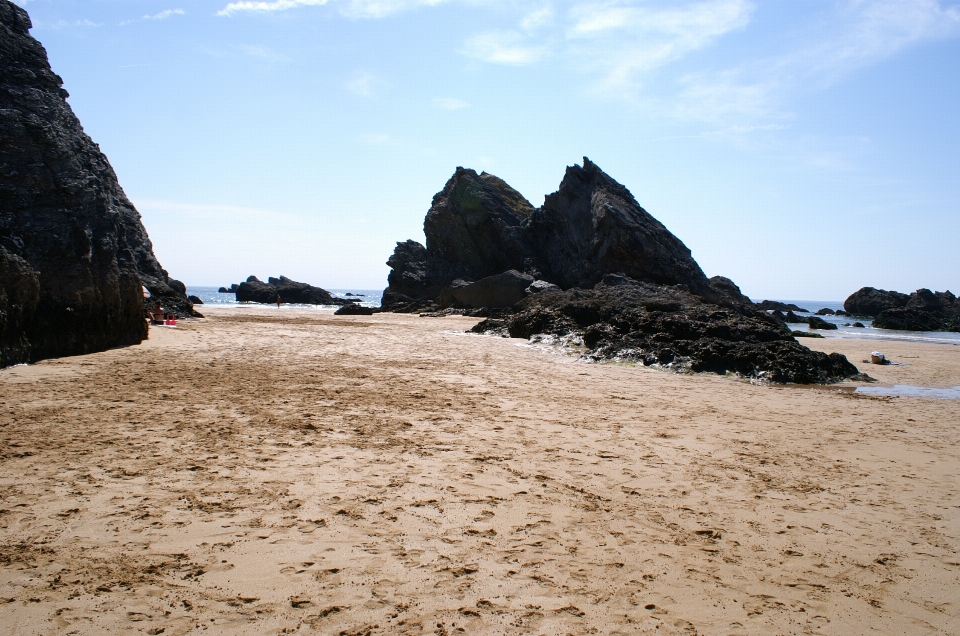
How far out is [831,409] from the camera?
26.3 ft

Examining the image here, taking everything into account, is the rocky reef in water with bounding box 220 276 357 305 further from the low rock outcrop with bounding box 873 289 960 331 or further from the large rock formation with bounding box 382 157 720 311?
the low rock outcrop with bounding box 873 289 960 331

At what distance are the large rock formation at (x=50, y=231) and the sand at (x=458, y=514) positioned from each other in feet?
5.78

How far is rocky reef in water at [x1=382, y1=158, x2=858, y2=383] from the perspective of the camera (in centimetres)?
1200

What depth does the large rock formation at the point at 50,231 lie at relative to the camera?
900 cm

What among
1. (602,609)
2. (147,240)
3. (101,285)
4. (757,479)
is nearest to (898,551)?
(757,479)

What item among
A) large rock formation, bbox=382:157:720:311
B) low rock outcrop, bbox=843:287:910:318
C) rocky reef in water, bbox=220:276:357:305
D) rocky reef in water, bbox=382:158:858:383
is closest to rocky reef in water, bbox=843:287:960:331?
low rock outcrop, bbox=843:287:910:318

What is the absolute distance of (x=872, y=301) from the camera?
49.1 meters

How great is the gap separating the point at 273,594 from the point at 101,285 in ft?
33.2

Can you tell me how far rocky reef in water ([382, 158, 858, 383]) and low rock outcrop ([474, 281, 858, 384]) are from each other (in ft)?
0.10

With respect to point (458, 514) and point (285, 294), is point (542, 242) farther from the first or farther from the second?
point (458, 514)

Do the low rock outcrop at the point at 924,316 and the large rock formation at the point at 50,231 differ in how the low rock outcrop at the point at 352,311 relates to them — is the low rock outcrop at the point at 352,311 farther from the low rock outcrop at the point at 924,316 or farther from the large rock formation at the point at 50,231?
the low rock outcrop at the point at 924,316

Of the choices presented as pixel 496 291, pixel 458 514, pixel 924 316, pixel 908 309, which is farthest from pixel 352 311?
pixel 908 309

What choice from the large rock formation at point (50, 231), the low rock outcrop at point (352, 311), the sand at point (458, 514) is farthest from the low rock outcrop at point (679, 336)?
the low rock outcrop at point (352, 311)

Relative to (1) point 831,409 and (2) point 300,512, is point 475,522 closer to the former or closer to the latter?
(2) point 300,512
